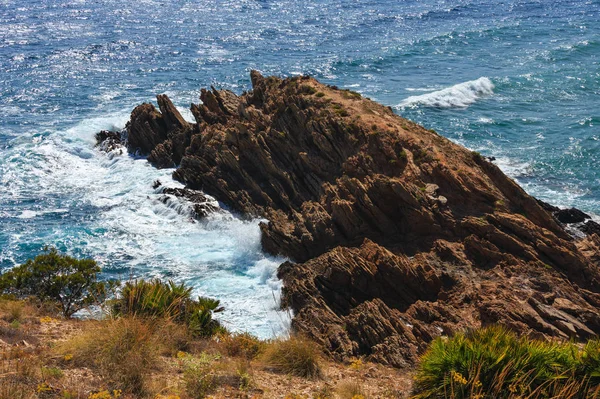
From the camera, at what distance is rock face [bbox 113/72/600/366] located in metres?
20.7

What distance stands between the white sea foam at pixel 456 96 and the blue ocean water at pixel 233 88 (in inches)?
7.1

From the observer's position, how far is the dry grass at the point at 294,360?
1368 cm

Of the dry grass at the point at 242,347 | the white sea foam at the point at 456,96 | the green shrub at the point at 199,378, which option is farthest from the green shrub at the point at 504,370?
the white sea foam at the point at 456,96

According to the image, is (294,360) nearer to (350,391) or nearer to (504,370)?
(350,391)

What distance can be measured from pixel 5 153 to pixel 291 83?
70.1 ft

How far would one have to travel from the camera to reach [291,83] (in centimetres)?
3750

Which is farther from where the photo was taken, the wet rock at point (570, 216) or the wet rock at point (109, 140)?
the wet rock at point (109, 140)

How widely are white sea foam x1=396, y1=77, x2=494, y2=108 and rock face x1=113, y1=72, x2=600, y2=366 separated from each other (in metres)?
18.8

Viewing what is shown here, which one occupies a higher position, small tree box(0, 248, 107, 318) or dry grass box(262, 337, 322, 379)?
dry grass box(262, 337, 322, 379)

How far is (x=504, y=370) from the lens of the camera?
36.4 feet

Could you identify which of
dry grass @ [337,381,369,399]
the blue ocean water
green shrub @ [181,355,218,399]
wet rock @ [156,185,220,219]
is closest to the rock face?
wet rock @ [156,185,220,219]

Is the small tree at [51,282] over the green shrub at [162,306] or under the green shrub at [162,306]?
under

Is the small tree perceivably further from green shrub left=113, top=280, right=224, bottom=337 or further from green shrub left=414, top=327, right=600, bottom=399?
green shrub left=414, top=327, right=600, bottom=399

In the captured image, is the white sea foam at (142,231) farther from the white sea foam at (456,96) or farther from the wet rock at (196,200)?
the white sea foam at (456,96)
